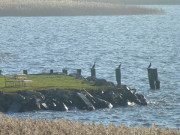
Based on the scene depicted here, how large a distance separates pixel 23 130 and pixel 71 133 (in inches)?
52.1

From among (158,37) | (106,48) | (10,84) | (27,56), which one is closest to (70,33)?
(158,37)

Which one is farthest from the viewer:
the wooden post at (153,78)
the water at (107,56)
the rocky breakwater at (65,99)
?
the wooden post at (153,78)

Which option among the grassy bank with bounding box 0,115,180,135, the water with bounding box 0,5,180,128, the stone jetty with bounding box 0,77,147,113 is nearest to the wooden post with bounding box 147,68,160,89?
the water with bounding box 0,5,180,128

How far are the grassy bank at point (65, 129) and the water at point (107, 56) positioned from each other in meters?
6.07

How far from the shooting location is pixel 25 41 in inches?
3014

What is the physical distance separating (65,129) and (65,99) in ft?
41.7

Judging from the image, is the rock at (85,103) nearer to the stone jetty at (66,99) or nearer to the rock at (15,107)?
the stone jetty at (66,99)

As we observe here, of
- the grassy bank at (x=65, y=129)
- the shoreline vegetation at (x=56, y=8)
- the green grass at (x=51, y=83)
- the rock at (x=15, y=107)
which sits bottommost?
the rock at (x=15, y=107)

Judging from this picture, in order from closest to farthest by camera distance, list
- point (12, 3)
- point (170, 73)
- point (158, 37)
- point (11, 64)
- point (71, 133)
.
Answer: point (71, 133) → point (170, 73) → point (11, 64) → point (158, 37) → point (12, 3)

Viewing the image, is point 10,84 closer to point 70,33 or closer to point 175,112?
point 175,112

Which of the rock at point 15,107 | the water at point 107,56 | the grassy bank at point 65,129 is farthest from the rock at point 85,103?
the grassy bank at point 65,129

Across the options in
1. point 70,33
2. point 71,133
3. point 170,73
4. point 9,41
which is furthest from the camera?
point 70,33

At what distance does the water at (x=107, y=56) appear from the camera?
2998cm

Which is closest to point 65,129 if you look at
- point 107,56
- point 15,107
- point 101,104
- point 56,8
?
point 15,107
